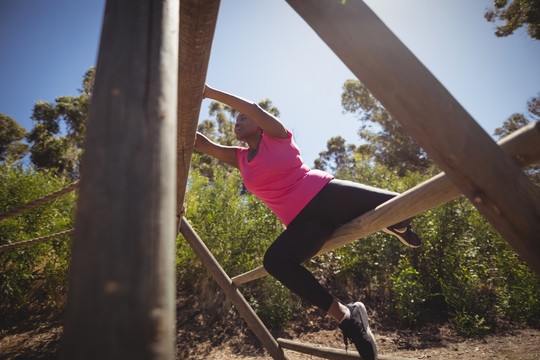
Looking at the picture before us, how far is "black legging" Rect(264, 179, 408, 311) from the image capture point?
1.30 meters

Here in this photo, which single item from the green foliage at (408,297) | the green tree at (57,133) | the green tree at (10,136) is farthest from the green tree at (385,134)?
the green tree at (10,136)

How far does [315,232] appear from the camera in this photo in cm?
133

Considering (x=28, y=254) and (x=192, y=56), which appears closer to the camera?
(x=192, y=56)

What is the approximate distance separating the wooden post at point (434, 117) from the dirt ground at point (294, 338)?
3545 mm

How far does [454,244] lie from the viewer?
4359 millimetres

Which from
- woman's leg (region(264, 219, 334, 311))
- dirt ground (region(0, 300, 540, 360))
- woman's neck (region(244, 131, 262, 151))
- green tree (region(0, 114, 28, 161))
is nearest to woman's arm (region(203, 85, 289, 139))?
woman's neck (region(244, 131, 262, 151))

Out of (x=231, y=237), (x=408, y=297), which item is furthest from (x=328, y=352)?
(x=231, y=237)

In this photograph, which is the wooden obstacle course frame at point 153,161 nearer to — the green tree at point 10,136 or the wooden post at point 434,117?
the wooden post at point 434,117

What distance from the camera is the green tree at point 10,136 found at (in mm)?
19656

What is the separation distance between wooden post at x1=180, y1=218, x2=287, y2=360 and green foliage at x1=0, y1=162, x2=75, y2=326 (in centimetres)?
358

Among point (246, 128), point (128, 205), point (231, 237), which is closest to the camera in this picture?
point (128, 205)

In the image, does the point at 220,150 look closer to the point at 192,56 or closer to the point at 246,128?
the point at 246,128

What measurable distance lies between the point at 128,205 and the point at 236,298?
8.22 feet

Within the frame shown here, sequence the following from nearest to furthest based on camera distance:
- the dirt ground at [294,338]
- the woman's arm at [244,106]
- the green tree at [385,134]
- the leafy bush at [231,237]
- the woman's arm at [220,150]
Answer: the woman's arm at [244,106] → the woman's arm at [220,150] → the dirt ground at [294,338] → the leafy bush at [231,237] → the green tree at [385,134]
